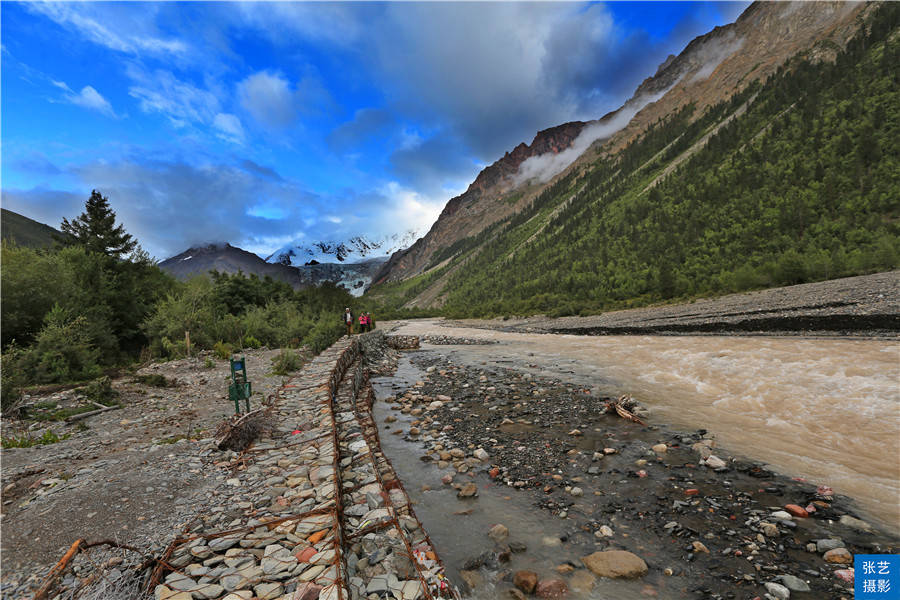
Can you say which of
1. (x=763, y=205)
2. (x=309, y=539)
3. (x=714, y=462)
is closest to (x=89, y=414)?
(x=309, y=539)

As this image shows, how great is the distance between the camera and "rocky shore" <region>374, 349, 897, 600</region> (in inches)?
153

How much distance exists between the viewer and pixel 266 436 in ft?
22.1

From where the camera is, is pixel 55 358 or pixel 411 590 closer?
pixel 411 590

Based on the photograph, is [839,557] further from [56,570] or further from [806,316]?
[806,316]

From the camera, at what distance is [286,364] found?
1430 centimetres

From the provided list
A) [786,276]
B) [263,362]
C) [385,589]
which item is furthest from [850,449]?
[786,276]

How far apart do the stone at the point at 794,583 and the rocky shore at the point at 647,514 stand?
1 cm

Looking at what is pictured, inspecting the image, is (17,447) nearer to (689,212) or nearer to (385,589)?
(385,589)

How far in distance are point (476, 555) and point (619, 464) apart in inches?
142

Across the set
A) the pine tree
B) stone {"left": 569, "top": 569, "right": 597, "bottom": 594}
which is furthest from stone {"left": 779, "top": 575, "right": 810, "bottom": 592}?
the pine tree

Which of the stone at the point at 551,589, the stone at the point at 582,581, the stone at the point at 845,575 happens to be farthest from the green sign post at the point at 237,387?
the stone at the point at 845,575

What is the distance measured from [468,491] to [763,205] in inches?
2525

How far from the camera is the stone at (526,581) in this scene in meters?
3.87

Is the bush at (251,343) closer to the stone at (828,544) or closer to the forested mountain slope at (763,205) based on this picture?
the stone at (828,544)
